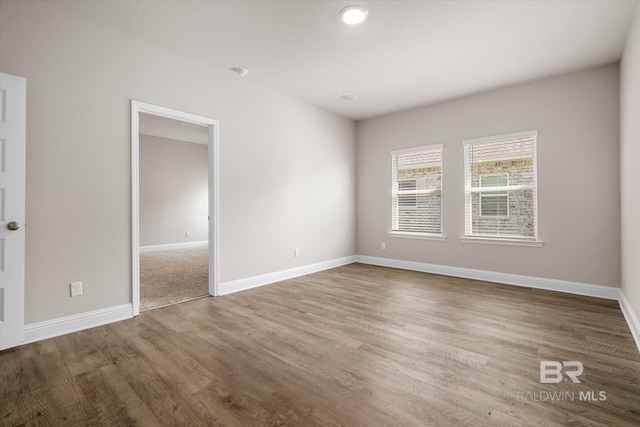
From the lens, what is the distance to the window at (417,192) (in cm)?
519

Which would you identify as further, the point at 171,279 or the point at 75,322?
the point at 171,279

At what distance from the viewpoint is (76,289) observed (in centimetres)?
276

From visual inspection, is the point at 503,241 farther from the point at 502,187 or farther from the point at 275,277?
the point at 275,277

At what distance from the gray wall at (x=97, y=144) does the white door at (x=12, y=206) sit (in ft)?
0.40

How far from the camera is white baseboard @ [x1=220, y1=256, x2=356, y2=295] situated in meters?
4.01

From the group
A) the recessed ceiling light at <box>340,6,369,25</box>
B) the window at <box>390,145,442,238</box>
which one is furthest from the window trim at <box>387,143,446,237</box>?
the recessed ceiling light at <box>340,6,369,25</box>

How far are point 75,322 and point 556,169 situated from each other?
5.67 m

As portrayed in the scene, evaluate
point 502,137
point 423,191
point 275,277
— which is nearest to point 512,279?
point 423,191

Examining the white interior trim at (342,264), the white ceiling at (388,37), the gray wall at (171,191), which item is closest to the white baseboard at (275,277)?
the white interior trim at (342,264)

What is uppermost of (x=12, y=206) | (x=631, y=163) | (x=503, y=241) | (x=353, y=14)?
(x=353, y=14)

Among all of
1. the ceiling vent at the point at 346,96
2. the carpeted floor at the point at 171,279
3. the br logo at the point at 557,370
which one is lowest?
the br logo at the point at 557,370

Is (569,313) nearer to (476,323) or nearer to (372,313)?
(476,323)

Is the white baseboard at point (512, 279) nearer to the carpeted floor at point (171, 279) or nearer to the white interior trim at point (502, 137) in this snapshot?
the white interior trim at point (502, 137)

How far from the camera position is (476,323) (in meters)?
2.90
